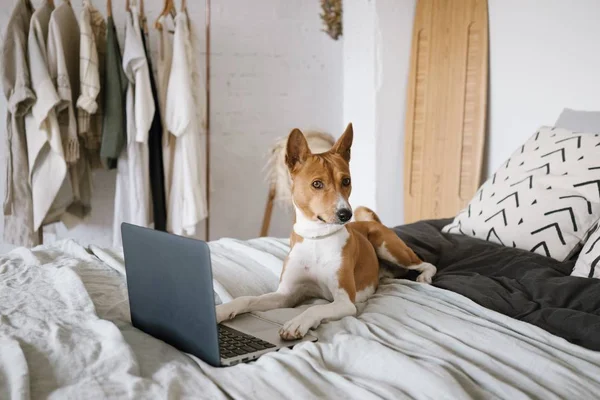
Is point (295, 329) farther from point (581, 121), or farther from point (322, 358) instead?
point (581, 121)

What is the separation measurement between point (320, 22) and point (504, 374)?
147 inches

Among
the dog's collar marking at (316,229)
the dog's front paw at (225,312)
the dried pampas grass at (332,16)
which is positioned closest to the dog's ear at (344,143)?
the dog's collar marking at (316,229)

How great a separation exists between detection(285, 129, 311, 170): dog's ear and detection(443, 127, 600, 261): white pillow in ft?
2.68

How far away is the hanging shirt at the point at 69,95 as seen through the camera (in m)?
3.14

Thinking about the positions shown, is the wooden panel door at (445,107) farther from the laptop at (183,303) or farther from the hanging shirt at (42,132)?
the laptop at (183,303)

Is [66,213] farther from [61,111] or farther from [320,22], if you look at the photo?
[320,22]

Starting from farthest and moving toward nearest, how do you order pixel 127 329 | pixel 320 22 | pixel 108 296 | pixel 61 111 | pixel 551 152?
1. pixel 320 22
2. pixel 61 111
3. pixel 551 152
4. pixel 108 296
5. pixel 127 329

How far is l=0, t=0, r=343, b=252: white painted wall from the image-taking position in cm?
423

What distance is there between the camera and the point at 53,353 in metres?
1.15

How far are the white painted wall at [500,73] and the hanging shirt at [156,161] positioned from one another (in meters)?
1.36

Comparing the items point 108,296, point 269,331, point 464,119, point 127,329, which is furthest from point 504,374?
point 464,119

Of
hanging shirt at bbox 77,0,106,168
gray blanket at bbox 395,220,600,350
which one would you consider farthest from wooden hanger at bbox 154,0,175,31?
gray blanket at bbox 395,220,600,350

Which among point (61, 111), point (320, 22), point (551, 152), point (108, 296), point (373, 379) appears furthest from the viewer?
point (320, 22)

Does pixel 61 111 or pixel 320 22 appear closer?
pixel 61 111
